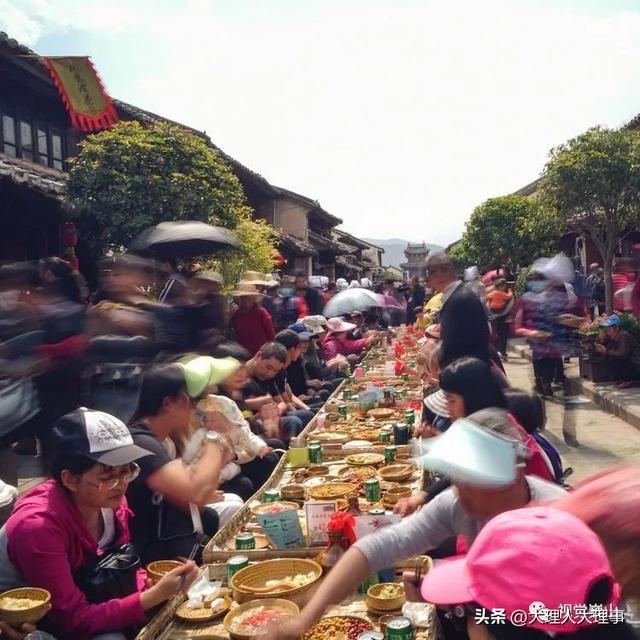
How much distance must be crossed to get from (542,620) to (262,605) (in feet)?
4.47

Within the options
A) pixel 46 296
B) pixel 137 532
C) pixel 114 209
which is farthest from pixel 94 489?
pixel 114 209

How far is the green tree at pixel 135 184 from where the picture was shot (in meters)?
9.54

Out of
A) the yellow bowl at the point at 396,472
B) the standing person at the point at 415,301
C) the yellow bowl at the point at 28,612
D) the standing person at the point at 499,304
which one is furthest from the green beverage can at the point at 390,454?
the standing person at the point at 415,301

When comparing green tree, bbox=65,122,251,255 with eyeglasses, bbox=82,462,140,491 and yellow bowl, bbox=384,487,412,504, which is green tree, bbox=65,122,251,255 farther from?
eyeglasses, bbox=82,462,140,491

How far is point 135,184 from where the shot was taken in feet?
31.8

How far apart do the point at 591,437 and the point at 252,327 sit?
4.08m

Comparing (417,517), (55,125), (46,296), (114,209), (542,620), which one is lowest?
(417,517)

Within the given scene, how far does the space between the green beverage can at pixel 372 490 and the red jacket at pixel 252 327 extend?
4.04 meters

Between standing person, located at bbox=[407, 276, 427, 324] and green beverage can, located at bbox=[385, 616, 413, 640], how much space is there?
16.1 meters

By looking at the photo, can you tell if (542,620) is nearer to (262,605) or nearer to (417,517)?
(417,517)

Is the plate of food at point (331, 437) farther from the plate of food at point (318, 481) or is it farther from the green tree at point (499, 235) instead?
the green tree at point (499, 235)

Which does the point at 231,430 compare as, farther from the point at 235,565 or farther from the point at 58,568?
the point at 58,568

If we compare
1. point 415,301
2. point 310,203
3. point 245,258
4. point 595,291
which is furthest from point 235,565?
point 310,203

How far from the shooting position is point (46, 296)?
5113 millimetres
